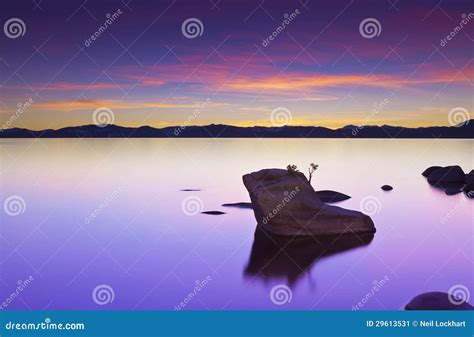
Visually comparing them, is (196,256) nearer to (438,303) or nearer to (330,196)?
(438,303)

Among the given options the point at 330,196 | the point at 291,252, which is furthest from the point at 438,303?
the point at 330,196

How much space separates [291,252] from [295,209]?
67.5 inches

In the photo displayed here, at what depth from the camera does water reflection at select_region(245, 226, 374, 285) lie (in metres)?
19.7

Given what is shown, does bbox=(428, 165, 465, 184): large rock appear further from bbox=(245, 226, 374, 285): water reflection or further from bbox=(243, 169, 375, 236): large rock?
bbox=(243, 169, 375, 236): large rock

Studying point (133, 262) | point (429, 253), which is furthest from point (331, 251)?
point (133, 262)

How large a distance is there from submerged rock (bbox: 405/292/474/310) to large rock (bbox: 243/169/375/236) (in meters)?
6.77

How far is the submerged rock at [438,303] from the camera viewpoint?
1408 cm

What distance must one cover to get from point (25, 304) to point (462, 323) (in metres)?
13.2

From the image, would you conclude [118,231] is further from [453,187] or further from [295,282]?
[453,187]

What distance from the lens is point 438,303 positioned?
14.5 meters

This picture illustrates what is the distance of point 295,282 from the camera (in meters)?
18.7

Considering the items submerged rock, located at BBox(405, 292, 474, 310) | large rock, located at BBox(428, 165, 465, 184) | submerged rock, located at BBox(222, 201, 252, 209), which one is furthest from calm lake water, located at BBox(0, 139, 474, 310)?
large rock, located at BBox(428, 165, 465, 184)

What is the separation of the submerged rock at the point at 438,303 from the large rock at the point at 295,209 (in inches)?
267

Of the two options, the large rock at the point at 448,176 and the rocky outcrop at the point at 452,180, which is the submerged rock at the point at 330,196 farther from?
the large rock at the point at 448,176
